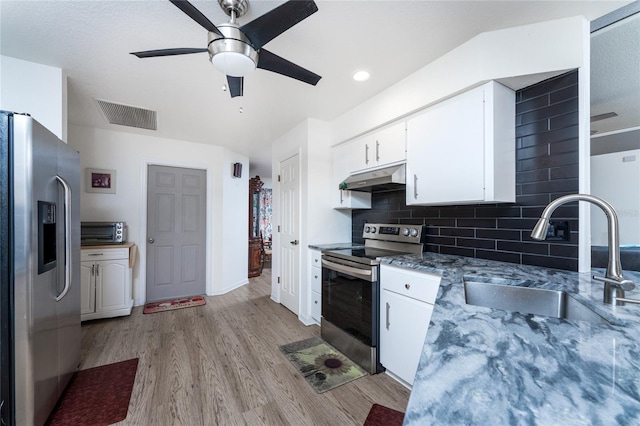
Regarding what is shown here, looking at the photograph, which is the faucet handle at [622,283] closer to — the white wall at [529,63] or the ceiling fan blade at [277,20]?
the white wall at [529,63]

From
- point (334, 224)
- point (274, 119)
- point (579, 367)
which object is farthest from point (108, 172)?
point (579, 367)

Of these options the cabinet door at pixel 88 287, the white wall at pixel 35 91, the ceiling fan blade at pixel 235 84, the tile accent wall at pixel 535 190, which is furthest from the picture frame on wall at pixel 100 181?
the tile accent wall at pixel 535 190

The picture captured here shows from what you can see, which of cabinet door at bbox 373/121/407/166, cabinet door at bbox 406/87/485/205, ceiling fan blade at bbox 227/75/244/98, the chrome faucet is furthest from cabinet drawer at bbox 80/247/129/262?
the chrome faucet

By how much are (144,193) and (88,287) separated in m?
→ 1.33

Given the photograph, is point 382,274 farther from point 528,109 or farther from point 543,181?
point 528,109

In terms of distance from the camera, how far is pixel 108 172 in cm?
351

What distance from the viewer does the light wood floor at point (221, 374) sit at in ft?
5.42

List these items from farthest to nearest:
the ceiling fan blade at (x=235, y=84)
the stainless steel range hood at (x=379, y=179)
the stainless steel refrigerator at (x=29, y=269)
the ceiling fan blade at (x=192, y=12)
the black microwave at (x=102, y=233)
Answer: the black microwave at (x=102, y=233) → the stainless steel range hood at (x=379, y=179) → the ceiling fan blade at (x=235, y=84) → the stainless steel refrigerator at (x=29, y=269) → the ceiling fan blade at (x=192, y=12)

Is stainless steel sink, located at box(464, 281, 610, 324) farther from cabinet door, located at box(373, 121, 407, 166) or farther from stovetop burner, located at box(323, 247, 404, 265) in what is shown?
cabinet door, located at box(373, 121, 407, 166)

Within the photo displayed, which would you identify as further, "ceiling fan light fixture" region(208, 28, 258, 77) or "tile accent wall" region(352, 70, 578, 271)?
"tile accent wall" region(352, 70, 578, 271)

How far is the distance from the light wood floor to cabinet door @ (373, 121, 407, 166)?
1.79m

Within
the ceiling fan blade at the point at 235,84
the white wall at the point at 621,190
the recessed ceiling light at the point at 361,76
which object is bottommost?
the white wall at the point at 621,190

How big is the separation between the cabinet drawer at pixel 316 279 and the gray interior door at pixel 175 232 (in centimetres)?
209

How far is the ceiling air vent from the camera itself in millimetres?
2771
